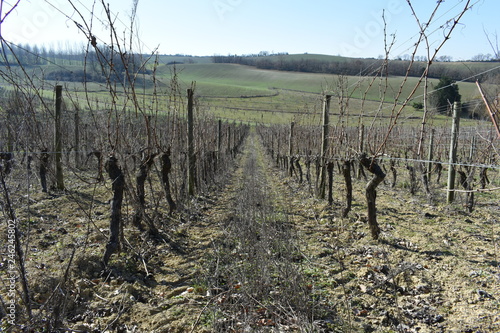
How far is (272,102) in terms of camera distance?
5547 centimetres

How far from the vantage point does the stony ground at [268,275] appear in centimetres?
258

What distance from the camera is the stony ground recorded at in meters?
2.58

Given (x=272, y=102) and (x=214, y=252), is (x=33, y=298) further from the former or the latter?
(x=272, y=102)

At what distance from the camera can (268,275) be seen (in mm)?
3055

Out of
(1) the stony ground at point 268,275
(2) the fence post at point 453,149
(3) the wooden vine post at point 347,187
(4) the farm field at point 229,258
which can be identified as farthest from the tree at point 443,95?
(1) the stony ground at point 268,275

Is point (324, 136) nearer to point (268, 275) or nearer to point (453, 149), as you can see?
point (453, 149)

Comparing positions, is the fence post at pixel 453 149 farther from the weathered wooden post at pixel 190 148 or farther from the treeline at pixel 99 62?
the treeline at pixel 99 62

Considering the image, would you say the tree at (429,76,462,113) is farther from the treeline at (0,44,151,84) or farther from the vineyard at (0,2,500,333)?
the treeline at (0,44,151,84)

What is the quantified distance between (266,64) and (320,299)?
324ft

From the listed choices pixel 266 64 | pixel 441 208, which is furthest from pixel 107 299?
pixel 266 64

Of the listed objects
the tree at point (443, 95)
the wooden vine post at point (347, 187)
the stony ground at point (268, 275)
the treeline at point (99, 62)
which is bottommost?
the stony ground at point (268, 275)

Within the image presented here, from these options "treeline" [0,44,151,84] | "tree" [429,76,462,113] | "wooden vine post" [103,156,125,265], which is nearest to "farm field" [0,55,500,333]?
"wooden vine post" [103,156,125,265]

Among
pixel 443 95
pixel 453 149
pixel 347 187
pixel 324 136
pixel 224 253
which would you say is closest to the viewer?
pixel 224 253

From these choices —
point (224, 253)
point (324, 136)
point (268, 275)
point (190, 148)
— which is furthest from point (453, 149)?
point (190, 148)
